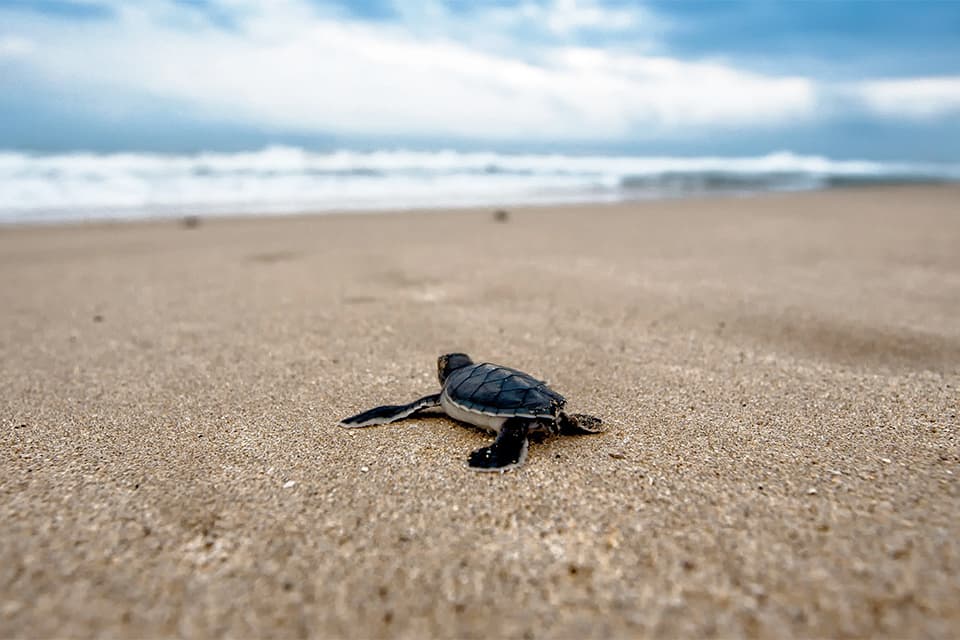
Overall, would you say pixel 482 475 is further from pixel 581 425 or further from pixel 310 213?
pixel 310 213

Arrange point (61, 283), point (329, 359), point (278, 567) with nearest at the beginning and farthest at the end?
1. point (278, 567)
2. point (329, 359)
3. point (61, 283)

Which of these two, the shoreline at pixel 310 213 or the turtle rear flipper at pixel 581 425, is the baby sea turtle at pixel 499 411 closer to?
the turtle rear flipper at pixel 581 425

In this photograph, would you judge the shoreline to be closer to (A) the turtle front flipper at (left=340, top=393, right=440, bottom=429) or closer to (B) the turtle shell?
(A) the turtle front flipper at (left=340, top=393, right=440, bottom=429)

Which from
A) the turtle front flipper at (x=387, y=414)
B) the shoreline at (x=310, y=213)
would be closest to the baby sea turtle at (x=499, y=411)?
the turtle front flipper at (x=387, y=414)

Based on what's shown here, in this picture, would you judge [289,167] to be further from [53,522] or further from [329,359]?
[53,522]

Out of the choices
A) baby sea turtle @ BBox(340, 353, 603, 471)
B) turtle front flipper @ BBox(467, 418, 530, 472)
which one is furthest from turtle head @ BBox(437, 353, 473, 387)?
turtle front flipper @ BBox(467, 418, 530, 472)

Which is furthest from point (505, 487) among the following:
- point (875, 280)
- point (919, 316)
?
point (875, 280)
